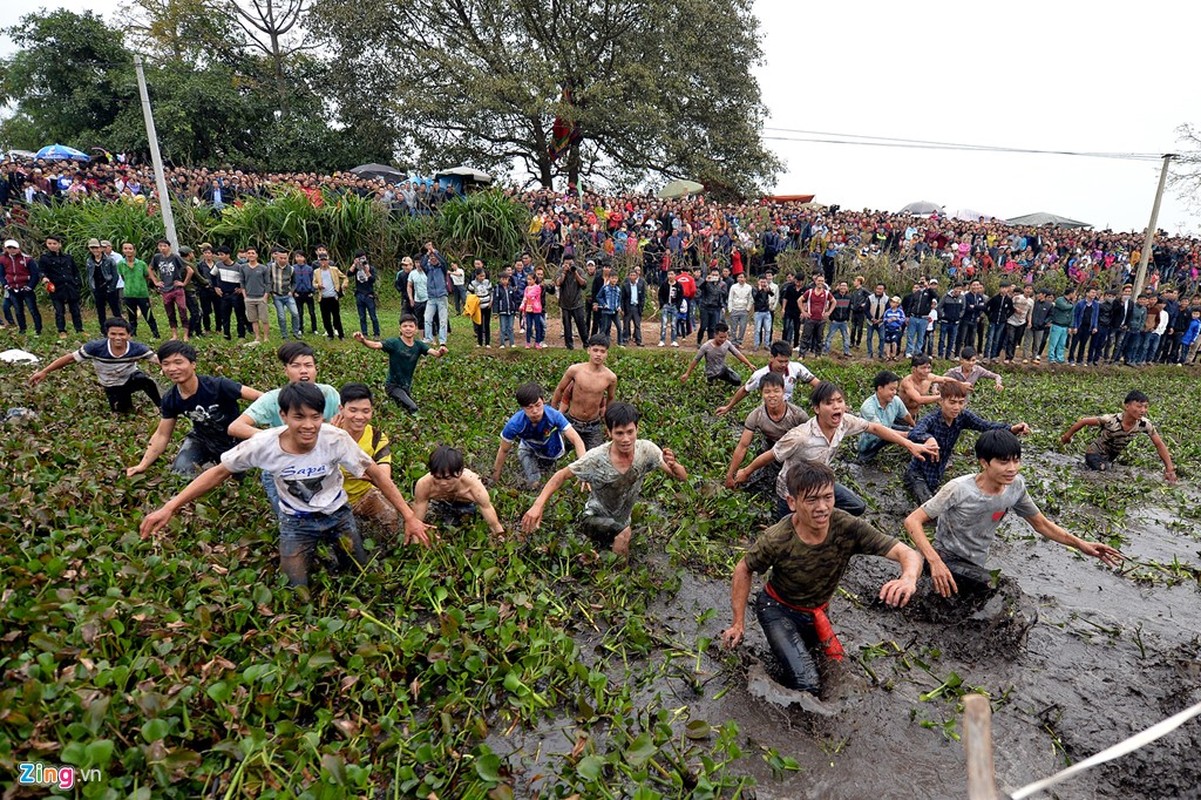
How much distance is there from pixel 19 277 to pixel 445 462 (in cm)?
1284

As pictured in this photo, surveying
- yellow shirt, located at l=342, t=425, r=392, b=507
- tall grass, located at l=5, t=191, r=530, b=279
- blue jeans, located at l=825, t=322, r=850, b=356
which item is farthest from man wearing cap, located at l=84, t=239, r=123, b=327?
blue jeans, located at l=825, t=322, r=850, b=356

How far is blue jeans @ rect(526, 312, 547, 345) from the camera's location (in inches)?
607

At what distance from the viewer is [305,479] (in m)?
4.83

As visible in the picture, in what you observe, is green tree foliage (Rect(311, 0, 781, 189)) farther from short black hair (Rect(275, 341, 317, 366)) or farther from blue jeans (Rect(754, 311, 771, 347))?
short black hair (Rect(275, 341, 317, 366))

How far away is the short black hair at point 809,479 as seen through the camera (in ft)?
13.3

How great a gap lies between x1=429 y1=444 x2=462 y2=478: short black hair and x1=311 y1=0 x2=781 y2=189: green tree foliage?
79.9 feet

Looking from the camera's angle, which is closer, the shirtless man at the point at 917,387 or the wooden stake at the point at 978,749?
the wooden stake at the point at 978,749

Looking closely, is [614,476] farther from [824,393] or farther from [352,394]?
[352,394]

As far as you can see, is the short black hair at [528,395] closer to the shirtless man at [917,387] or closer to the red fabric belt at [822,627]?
the red fabric belt at [822,627]

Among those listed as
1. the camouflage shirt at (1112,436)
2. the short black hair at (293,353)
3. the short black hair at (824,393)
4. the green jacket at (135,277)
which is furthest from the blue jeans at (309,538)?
the green jacket at (135,277)

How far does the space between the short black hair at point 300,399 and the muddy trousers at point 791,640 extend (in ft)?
10.9

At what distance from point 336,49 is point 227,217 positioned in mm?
16641

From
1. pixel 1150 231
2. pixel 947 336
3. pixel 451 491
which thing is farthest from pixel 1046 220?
pixel 451 491

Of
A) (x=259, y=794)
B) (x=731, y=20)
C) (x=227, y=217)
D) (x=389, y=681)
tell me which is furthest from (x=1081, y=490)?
(x=731, y=20)
